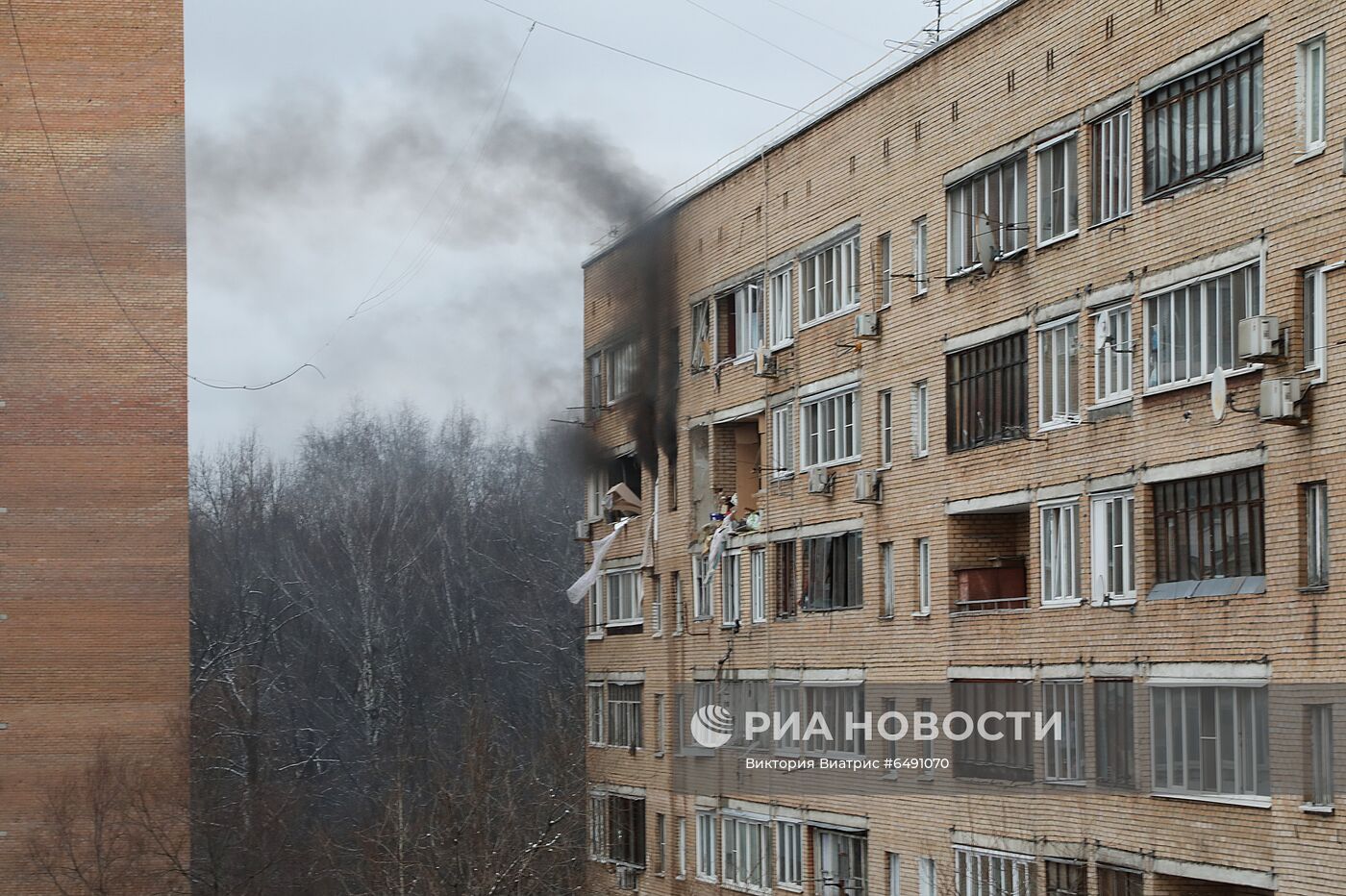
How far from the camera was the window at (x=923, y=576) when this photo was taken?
29828 millimetres

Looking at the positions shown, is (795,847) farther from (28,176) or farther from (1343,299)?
(28,176)

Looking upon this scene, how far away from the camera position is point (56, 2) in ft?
144

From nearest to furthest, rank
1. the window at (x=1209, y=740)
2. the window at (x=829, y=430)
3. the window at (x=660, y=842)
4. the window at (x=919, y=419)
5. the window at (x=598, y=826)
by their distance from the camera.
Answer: the window at (x=1209, y=740) → the window at (x=919, y=419) → the window at (x=829, y=430) → the window at (x=660, y=842) → the window at (x=598, y=826)

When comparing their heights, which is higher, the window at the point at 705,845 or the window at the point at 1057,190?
the window at the point at 1057,190

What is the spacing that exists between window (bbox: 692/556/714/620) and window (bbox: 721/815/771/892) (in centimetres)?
444

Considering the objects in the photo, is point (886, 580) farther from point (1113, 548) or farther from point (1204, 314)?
point (1204, 314)

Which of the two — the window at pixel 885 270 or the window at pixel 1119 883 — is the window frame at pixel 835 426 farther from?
the window at pixel 1119 883

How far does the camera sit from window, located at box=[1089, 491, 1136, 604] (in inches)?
957

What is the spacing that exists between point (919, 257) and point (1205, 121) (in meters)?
7.69

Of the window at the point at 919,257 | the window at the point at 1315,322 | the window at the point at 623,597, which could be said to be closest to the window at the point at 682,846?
the window at the point at 623,597

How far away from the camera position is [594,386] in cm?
4438

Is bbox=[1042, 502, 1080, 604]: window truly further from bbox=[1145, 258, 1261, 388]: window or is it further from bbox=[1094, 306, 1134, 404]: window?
bbox=[1145, 258, 1261, 388]: window

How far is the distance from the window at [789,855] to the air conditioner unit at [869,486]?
6742 mm

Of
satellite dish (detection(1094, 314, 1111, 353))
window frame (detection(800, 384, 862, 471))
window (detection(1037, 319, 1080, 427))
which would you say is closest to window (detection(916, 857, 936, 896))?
window frame (detection(800, 384, 862, 471))
